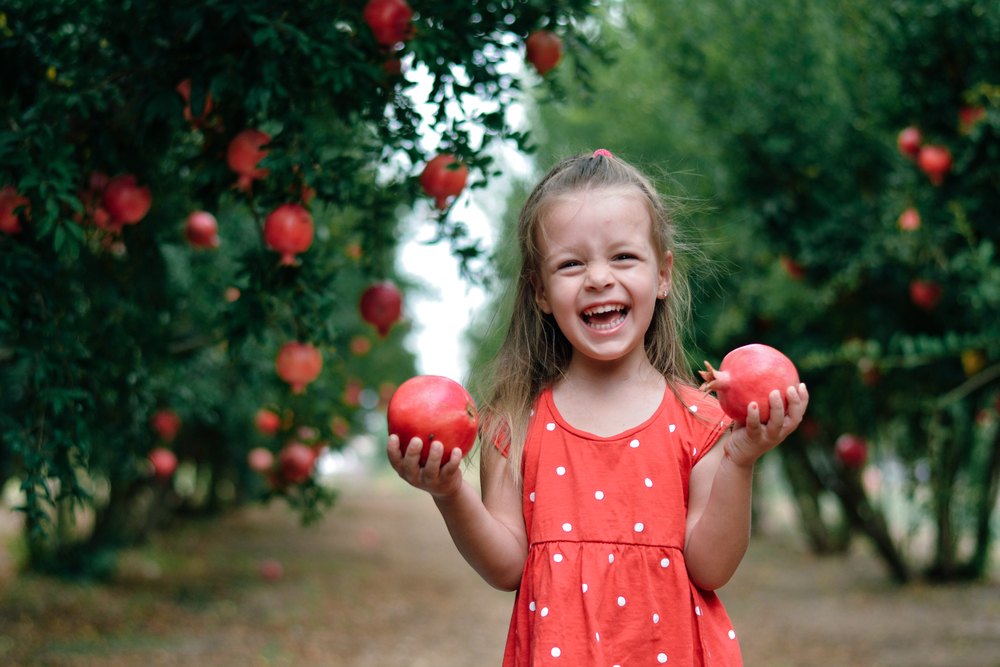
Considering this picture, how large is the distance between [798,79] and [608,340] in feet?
15.5

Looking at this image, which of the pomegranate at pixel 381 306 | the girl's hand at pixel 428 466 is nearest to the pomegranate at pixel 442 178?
the pomegranate at pixel 381 306

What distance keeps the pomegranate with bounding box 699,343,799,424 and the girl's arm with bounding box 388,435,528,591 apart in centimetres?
52

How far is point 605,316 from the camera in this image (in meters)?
1.75

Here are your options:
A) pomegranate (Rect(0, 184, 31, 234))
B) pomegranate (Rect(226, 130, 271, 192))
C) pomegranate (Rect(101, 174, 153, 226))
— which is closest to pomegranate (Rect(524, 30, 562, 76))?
pomegranate (Rect(226, 130, 271, 192))

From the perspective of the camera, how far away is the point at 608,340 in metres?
1.71

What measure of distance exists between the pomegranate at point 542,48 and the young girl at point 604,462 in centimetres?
99

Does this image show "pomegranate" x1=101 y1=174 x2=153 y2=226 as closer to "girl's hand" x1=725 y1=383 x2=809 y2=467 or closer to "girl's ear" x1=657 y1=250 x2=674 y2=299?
"girl's ear" x1=657 y1=250 x2=674 y2=299

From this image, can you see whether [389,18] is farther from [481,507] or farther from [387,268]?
[387,268]

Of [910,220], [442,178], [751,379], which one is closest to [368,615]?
[910,220]

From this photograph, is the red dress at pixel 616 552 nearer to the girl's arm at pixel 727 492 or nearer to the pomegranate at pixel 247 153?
the girl's arm at pixel 727 492

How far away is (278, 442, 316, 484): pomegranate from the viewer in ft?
12.3

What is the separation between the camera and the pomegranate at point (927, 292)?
5027mm

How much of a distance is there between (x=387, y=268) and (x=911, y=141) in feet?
13.6

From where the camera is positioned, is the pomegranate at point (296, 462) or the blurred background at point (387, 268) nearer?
the blurred background at point (387, 268)
